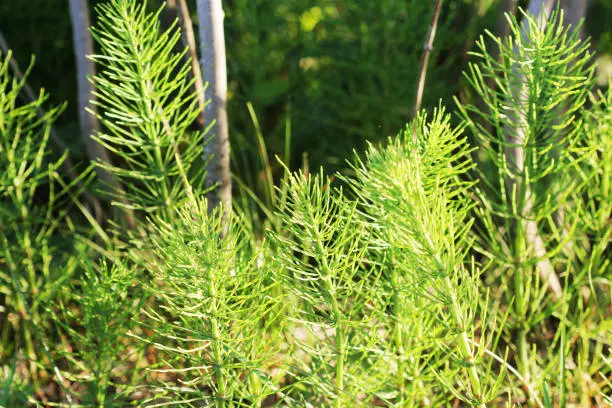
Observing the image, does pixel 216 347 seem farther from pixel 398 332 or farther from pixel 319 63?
pixel 319 63

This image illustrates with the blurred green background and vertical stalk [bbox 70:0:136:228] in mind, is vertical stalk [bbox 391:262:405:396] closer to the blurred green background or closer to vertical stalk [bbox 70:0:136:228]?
vertical stalk [bbox 70:0:136:228]

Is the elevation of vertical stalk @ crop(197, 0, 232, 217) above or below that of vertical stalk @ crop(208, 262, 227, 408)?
above

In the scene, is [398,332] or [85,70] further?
[85,70]

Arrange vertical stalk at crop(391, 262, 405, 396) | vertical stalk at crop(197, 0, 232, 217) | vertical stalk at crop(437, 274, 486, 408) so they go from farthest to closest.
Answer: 1. vertical stalk at crop(197, 0, 232, 217)
2. vertical stalk at crop(391, 262, 405, 396)
3. vertical stalk at crop(437, 274, 486, 408)

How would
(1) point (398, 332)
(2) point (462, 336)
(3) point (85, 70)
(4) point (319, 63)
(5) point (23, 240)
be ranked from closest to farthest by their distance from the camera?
(2) point (462, 336), (1) point (398, 332), (5) point (23, 240), (3) point (85, 70), (4) point (319, 63)

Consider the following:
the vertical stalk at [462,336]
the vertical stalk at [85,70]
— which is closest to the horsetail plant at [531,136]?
the vertical stalk at [462,336]

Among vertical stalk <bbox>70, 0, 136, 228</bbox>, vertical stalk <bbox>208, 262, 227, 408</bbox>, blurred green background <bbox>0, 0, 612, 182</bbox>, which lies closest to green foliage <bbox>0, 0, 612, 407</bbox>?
vertical stalk <bbox>208, 262, 227, 408</bbox>

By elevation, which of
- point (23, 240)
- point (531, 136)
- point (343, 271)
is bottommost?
point (23, 240)

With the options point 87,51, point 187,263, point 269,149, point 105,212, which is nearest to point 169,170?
point 187,263

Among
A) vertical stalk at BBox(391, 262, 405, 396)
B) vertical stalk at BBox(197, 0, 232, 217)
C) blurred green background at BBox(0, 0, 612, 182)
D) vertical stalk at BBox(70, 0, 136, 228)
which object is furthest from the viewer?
blurred green background at BBox(0, 0, 612, 182)

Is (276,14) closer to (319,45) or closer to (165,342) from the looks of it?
(319,45)

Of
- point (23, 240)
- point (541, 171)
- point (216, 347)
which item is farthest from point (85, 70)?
point (541, 171)

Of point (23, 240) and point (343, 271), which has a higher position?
point (343, 271)

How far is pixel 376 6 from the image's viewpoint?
5.50 ft
